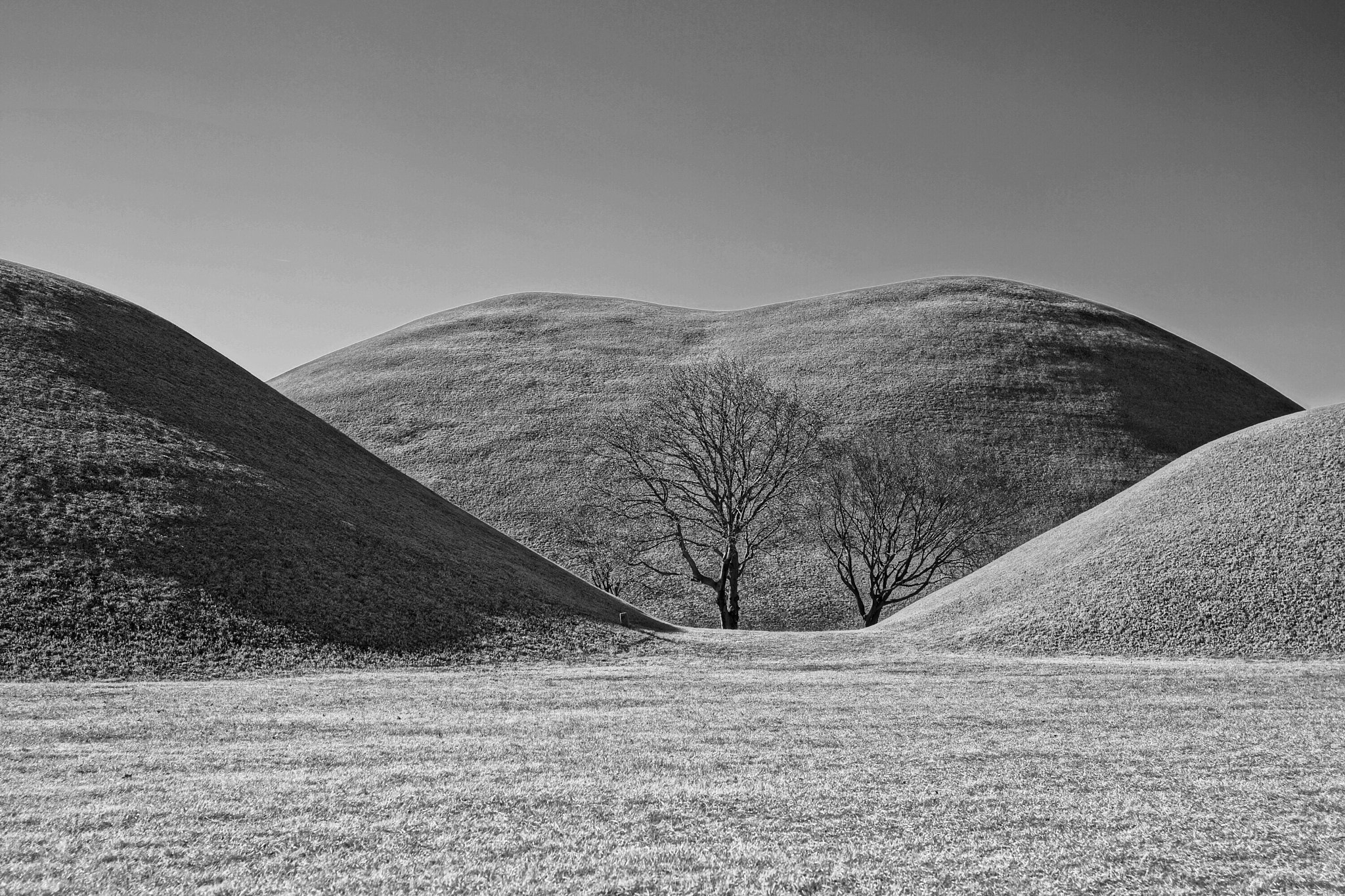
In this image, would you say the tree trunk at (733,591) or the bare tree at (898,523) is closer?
the tree trunk at (733,591)

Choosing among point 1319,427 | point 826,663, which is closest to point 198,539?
point 826,663

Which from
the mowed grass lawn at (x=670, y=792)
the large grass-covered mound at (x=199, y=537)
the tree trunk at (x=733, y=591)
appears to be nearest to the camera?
the mowed grass lawn at (x=670, y=792)

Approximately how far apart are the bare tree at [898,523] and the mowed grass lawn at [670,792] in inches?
1075

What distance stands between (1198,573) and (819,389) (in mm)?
40937

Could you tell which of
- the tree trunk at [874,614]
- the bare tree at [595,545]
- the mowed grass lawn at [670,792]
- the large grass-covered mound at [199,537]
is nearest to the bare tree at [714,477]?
the bare tree at [595,545]

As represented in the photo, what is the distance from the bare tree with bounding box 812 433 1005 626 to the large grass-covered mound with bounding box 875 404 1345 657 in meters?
7.59

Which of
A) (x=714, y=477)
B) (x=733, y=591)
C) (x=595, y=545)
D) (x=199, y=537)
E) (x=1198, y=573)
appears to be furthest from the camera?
(x=595, y=545)

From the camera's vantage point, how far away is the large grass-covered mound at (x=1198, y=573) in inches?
1041

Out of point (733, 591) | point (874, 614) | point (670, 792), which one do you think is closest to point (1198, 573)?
point (874, 614)

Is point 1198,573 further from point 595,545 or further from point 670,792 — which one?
point 595,545

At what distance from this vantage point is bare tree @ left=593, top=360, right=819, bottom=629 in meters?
43.5

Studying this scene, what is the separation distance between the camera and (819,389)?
68.6 metres

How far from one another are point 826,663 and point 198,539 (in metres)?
17.4

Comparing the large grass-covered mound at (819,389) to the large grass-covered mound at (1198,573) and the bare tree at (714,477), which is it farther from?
the large grass-covered mound at (1198,573)
